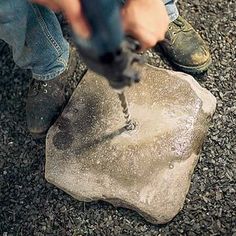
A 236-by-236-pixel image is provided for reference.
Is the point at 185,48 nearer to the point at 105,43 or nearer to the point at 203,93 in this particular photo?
the point at 203,93

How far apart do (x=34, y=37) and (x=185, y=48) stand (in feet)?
1.40

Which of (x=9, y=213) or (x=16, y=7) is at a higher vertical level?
(x=16, y=7)

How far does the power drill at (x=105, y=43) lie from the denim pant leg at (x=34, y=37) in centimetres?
48

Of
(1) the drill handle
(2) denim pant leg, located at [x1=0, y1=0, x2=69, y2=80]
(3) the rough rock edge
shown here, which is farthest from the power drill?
(3) the rough rock edge

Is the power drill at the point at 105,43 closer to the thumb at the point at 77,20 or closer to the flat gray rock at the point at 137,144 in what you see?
the thumb at the point at 77,20

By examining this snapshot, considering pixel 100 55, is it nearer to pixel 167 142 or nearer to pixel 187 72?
pixel 167 142

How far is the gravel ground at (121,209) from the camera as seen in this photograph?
150 centimetres

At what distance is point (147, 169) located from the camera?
1.46 m

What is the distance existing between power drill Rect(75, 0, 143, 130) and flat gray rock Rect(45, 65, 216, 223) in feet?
1.78

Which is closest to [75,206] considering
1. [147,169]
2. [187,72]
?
[147,169]

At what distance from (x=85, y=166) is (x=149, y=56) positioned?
0.38m

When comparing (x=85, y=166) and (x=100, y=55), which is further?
(x=85, y=166)

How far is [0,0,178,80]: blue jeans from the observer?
1.35m

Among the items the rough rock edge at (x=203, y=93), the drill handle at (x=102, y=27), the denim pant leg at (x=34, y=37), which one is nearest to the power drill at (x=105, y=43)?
the drill handle at (x=102, y=27)
